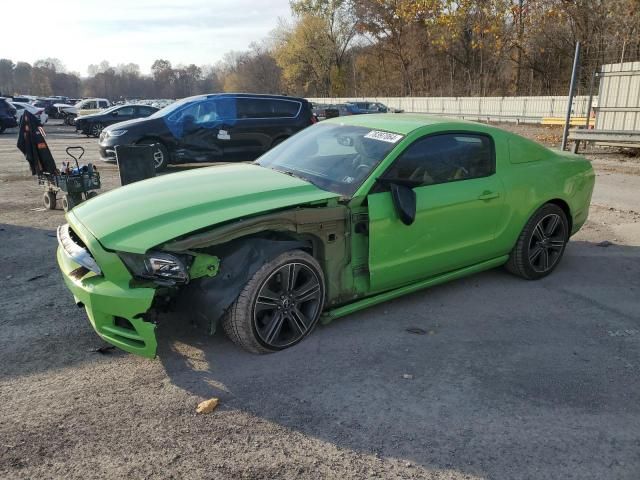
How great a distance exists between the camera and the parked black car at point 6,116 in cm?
2527

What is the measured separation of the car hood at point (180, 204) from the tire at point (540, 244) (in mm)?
2178

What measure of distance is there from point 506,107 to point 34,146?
27452 mm

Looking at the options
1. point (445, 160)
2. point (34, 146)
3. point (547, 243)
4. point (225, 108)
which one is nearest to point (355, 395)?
point (445, 160)

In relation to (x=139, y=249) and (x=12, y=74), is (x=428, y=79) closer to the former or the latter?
(x=139, y=249)

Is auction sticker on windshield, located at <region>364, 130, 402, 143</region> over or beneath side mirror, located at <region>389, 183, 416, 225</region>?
over

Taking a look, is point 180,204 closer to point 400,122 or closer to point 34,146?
point 400,122

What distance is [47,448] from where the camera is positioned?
104 inches

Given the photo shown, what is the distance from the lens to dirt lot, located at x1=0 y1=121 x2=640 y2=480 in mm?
2549

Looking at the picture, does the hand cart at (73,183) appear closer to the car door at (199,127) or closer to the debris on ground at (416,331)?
the car door at (199,127)

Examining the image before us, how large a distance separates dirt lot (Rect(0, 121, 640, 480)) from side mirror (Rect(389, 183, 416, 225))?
2.87 ft

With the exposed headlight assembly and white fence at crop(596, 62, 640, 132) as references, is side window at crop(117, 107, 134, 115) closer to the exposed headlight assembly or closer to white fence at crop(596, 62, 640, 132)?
white fence at crop(596, 62, 640, 132)

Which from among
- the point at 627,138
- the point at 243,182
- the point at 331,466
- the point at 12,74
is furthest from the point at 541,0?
the point at 12,74

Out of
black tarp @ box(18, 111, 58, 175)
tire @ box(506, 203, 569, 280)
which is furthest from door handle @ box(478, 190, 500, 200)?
black tarp @ box(18, 111, 58, 175)

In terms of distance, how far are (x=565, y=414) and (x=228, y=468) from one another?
189cm
